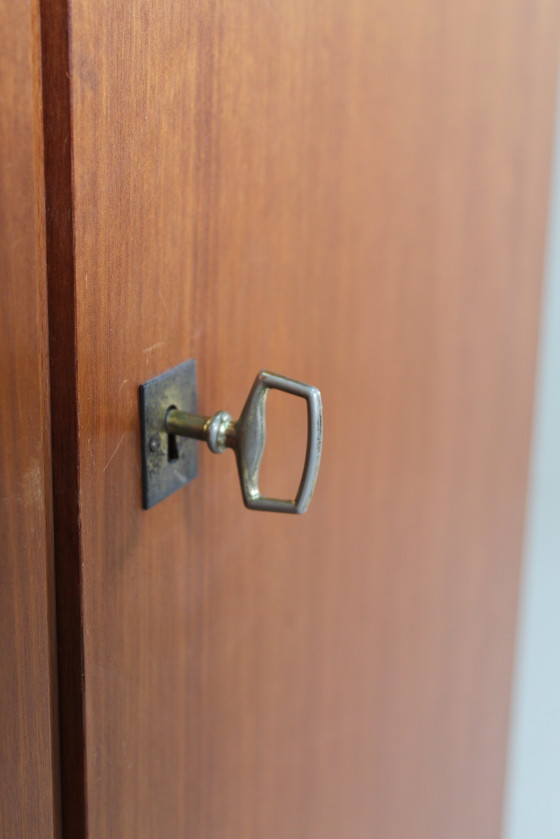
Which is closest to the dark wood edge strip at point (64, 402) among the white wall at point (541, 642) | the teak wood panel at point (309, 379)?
the teak wood panel at point (309, 379)

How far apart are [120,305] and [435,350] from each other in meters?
0.37

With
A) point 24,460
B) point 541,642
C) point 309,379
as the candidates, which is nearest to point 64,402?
point 24,460

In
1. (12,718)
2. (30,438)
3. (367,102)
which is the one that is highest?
→ (367,102)

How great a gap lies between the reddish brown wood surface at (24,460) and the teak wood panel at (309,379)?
1 centimetres

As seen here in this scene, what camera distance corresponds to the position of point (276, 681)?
1.91 ft

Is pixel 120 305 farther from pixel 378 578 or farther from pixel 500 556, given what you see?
pixel 500 556

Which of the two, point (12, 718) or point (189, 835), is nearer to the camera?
point (12, 718)

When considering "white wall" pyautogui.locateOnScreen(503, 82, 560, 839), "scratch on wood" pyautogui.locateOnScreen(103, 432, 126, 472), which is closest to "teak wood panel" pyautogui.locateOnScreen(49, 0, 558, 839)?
"scratch on wood" pyautogui.locateOnScreen(103, 432, 126, 472)

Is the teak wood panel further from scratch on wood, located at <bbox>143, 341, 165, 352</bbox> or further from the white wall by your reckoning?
the white wall

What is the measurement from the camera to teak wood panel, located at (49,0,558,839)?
0.39 metres

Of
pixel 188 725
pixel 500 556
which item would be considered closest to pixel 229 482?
pixel 188 725

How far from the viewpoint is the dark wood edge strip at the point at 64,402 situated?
0.33 metres

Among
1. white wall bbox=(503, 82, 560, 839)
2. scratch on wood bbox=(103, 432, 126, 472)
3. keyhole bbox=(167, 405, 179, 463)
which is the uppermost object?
scratch on wood bbox=(103, 432, 126, 472)

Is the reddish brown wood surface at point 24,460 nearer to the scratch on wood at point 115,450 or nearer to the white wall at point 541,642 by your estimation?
the scratch on wood at point 115,450
